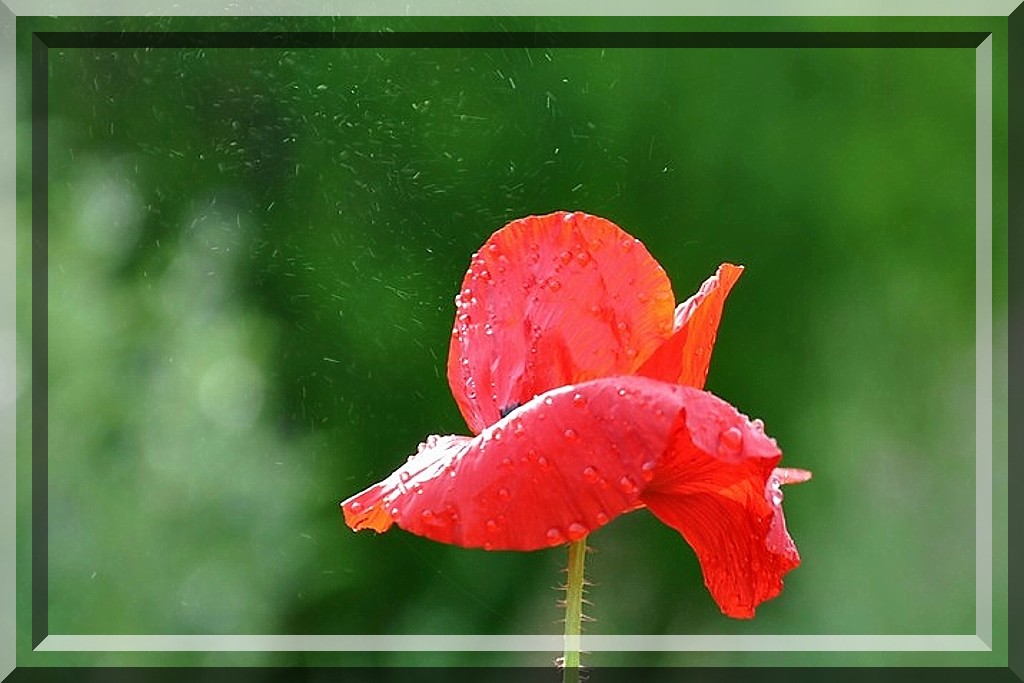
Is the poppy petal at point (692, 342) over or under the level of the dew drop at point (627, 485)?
over

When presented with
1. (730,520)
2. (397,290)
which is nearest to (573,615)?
(730,520)

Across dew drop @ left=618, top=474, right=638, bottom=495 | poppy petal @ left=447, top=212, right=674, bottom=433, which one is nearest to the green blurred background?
poppy petal @ left=447, top=212, right=674, bottom=433

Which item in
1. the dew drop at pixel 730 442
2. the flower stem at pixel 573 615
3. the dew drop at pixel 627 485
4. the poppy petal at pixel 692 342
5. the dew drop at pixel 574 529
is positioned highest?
the poppy petal at pixel 692 342

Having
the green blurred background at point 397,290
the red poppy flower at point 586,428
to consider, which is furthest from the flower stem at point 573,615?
the green blurred background at point 397,290

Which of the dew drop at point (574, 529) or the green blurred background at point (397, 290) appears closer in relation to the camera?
the dew drop at point (574, 529)

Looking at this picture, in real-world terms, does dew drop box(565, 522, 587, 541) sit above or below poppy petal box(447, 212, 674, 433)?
below

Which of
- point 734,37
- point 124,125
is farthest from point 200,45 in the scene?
point 734,37

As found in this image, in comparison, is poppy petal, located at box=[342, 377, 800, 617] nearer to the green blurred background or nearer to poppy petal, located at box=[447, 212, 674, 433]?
poppy petal, located at box=[447, 212, 674, 433]

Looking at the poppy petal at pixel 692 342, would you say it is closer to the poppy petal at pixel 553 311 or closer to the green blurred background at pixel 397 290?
the poppy petal at pixel 553 311
